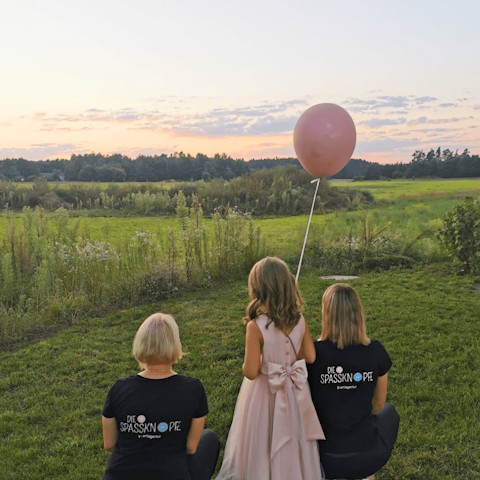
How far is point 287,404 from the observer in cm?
302

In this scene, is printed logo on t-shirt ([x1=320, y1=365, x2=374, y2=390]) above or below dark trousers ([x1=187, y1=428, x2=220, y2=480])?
above

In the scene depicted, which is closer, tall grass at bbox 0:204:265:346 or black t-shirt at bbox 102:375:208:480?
black t-shirt at bbox 102:375:208:480

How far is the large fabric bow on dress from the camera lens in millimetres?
2957

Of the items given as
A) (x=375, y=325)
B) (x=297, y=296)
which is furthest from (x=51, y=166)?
(x=297, y=296)

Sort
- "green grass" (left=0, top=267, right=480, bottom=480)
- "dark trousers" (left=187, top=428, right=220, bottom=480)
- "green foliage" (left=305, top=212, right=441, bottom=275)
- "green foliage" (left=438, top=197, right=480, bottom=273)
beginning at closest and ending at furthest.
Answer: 1. "dark trousers" (left=187, top=428, right=220, bottom=480)
2. "green grass" (left=0, top=267, right=480, bottom=480)
3. "green foliage" (left=438, top=197, right=480, bottom=273)
4. "green foliage" (left=305, top=212, right=441, bottom=275)

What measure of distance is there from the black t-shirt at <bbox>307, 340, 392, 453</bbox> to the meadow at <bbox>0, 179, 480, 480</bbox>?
89 cm

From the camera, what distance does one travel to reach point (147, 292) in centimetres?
852

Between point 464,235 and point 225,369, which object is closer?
point 225,369

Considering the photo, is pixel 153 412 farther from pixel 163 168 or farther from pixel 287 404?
pixel 163 168

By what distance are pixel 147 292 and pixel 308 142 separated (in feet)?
14.3

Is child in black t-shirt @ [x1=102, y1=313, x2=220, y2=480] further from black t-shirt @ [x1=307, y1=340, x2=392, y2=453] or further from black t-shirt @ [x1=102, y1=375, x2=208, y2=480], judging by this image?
black t-shirt @ [x1=307, y1=340, x2=392, y2=453]

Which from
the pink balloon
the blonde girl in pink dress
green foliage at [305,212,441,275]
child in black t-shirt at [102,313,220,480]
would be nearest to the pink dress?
the blonde girl in pink dress

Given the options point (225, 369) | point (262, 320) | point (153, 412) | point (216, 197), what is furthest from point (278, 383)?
point (216, 197)

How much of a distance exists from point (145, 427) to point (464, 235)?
8.98 metres
